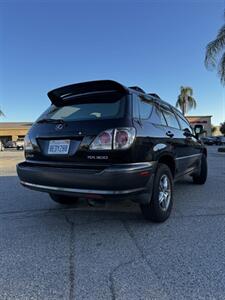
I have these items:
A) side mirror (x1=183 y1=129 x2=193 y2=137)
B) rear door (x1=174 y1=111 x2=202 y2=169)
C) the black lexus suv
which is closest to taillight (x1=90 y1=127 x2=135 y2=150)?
the black lexus suv

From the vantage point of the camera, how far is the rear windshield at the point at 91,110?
3596 millimetres

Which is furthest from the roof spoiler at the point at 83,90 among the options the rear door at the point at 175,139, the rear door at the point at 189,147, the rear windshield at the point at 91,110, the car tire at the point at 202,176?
the car tire at the point at 202,176

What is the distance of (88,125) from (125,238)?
1.44 meters

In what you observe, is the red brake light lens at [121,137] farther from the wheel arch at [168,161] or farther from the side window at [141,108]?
the wheel arch at [168,161]

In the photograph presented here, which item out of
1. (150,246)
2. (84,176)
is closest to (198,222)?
(150,246)

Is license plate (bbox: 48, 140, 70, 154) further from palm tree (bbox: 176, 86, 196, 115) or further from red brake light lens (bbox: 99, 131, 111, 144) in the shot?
palm tree (bbox: 176, 86, 196, 115)

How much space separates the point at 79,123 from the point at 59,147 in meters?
Result: 0.39

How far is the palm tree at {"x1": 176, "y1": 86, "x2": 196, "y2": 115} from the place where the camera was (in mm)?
45372

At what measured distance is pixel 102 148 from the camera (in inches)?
133

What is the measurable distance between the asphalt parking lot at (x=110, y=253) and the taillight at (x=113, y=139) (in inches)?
44.6

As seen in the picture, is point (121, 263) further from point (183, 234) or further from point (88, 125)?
point (88, 125)

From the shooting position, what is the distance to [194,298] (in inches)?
92.1

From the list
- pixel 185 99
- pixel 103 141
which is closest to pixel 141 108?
pixel 103 141

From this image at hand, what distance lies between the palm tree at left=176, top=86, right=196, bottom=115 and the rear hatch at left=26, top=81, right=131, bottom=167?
43352mm
